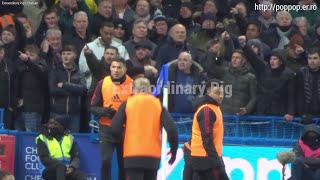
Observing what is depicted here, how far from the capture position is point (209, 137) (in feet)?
54.0

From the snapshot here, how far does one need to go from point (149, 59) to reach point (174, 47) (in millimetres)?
610

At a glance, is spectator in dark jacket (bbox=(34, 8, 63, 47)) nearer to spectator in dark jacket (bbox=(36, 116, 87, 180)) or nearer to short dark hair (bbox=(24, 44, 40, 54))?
short dark hair (bbox=(24, 44, 40, 54))

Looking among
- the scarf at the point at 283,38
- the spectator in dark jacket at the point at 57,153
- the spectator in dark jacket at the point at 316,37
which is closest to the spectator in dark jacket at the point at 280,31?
the scarf at the point at 283,38

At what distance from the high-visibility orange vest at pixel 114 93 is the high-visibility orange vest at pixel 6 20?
12.5 feet

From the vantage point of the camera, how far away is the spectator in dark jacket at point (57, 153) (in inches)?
725

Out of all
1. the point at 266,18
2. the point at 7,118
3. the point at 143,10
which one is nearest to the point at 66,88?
the point at 7,118

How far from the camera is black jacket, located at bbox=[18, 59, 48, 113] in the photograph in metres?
19.0

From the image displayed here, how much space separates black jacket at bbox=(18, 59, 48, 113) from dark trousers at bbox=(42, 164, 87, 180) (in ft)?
3.75

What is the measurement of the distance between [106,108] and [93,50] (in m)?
2.79

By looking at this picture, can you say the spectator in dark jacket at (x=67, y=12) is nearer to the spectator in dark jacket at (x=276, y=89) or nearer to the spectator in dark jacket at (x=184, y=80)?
the spectator in dark jacket at (x=184, y=80)

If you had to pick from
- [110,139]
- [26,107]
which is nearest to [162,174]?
[110,139]

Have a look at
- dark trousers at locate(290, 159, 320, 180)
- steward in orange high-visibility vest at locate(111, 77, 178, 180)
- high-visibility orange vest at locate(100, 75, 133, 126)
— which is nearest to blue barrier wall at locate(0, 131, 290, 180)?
dark trousers at locate(290, 159, 320, 180)

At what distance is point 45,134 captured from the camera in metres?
18.6

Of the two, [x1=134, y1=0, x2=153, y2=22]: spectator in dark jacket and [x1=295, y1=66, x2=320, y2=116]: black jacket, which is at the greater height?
[x1=134, y1=0, x2=153, y2=22]: spectator in dark jacket
